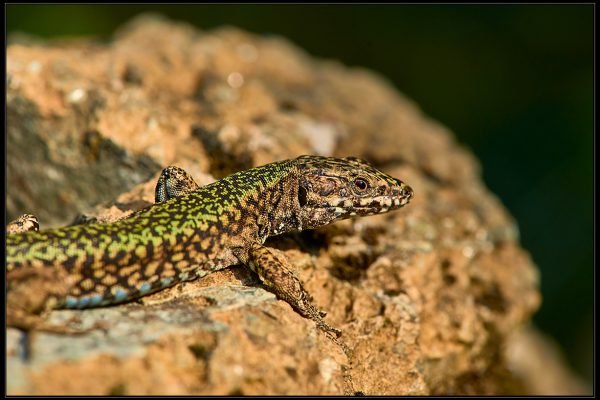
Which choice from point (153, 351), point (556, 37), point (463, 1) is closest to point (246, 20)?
point (463, 1)

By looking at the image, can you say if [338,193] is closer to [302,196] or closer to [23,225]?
[302,196]

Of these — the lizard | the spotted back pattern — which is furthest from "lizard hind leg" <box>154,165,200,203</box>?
the spotted back pattern

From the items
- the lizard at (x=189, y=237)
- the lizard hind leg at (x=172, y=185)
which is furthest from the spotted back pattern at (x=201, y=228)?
the lizard hind leg at (x=172, y=185)

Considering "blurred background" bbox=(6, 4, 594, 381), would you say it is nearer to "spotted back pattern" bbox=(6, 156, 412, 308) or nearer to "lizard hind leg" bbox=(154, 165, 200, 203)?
"spotted back pattern" bbox=(6, 156, 412, 308)

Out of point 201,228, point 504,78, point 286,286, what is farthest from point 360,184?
point 504,78

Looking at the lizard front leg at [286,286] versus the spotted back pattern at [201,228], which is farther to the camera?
the lizard front leg at [286,286]

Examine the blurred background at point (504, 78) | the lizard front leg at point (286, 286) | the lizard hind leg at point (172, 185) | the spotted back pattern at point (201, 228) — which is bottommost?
the lizard front leg at point (286, 286)

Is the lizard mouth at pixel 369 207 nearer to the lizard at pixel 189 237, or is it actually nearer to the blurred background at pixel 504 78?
the lizard at pixel 189 237
